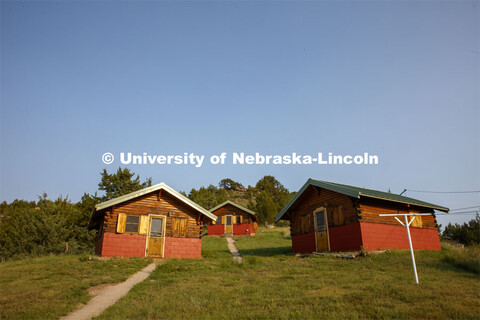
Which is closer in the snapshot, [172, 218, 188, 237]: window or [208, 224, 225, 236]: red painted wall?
[172, 218, 188, 237]: window

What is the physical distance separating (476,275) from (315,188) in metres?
10.8

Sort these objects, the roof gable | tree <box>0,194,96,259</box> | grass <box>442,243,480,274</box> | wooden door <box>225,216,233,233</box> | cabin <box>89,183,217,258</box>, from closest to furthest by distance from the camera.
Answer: grass <box>442,243,480,274</box>, the roof gable, cabin <box>89,183,217,258</box>, tree <box>0,194,96,259</box>, wooden door <box>225,216,233,233</box>

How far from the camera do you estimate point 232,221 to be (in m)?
39.0

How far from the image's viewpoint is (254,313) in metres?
6.87

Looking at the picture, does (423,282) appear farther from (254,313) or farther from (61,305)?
(61,305)

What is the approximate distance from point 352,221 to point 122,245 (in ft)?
44.5

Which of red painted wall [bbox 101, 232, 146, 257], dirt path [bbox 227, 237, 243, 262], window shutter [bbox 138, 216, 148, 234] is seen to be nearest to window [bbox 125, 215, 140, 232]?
window shutter [bbox 138, 216, 148, 234]

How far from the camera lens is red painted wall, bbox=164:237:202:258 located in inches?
743

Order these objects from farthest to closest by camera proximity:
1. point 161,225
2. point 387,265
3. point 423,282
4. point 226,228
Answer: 1. point 226,228
2. point 161,225
3. point 387,265
4. point 423,282

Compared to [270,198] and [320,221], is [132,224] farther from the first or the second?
[270,198]

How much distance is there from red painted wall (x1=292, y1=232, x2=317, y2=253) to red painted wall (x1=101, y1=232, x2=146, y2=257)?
1079 cm

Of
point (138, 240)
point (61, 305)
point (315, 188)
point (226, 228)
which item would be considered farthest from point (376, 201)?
point (226, 228)

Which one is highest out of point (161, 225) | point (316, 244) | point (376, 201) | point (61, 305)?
point (376, 201)

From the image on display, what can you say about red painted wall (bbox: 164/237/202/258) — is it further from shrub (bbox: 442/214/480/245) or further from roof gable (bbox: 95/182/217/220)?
shrub (bbox: 442/214/480/245)
